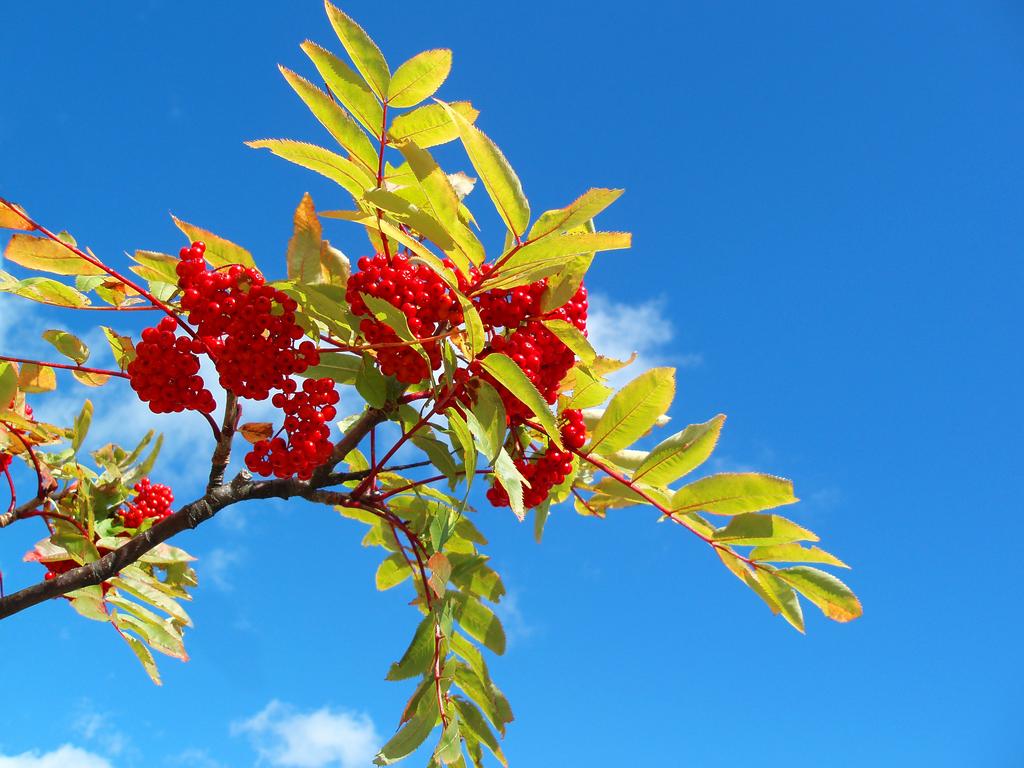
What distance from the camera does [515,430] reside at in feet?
8.63

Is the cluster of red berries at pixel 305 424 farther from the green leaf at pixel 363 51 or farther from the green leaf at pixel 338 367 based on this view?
the green leaf at pixel 363 51

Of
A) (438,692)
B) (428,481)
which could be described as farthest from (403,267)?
(438,692)

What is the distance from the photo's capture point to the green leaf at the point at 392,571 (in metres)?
3.51

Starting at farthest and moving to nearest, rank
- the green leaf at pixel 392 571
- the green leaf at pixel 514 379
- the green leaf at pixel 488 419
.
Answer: the green leaf at pixel 392 571
the green leaf at pixel 488 419
the green leaf at pixel 514 379

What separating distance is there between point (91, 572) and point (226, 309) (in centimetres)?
136

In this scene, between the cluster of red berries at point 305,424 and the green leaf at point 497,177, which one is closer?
the green leaf at point 497,177

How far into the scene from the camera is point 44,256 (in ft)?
8.01

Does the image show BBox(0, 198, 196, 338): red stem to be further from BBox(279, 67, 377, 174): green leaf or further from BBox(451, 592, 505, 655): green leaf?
BBox(451, 592, 505, 655): green leaf

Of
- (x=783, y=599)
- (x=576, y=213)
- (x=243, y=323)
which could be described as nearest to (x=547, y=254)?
(x=576, y=213)

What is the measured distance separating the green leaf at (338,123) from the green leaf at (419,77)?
134mm

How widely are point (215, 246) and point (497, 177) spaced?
0.93 meters

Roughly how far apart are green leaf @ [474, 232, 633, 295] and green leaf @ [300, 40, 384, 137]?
612 millimetres

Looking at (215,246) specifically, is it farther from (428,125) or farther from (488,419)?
(488,419)

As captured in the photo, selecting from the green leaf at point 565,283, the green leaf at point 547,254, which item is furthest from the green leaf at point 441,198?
the green leaf at point 565,283
